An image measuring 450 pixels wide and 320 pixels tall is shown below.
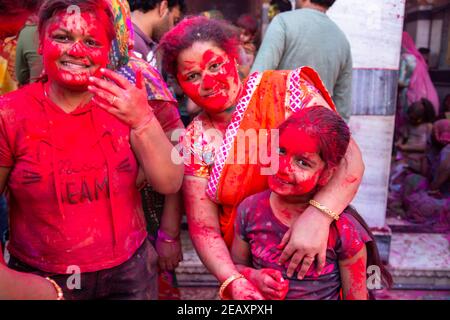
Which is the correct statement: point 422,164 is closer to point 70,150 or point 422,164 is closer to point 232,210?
point 232,210

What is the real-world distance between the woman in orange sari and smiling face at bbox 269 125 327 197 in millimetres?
97

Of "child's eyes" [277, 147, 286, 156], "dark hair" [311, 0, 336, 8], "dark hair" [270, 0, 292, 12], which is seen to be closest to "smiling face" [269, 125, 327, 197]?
"child's eyes" [277, 147, 286, 156]

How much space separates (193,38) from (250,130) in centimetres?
39

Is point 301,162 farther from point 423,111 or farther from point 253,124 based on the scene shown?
point 423,111

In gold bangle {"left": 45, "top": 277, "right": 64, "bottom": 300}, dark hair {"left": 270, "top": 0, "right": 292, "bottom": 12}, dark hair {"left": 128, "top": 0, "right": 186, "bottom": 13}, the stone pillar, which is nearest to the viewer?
gold bangle {"left": 45, "top": 277, "right": 64, "bottom": 300}

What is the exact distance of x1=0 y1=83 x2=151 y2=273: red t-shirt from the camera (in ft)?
5.03

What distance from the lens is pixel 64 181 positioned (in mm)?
1556

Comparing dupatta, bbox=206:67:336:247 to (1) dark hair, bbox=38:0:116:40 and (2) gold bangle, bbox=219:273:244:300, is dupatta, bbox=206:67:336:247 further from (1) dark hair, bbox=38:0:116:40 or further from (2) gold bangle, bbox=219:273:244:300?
(1) dark hair, bbox=38:0:116:40

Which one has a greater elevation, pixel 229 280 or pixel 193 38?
pixel 193 38

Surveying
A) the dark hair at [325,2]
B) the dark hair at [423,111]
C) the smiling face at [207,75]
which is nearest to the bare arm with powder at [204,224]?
the smiling face at [207,75]

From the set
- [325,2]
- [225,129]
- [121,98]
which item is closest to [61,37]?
[121,98]
